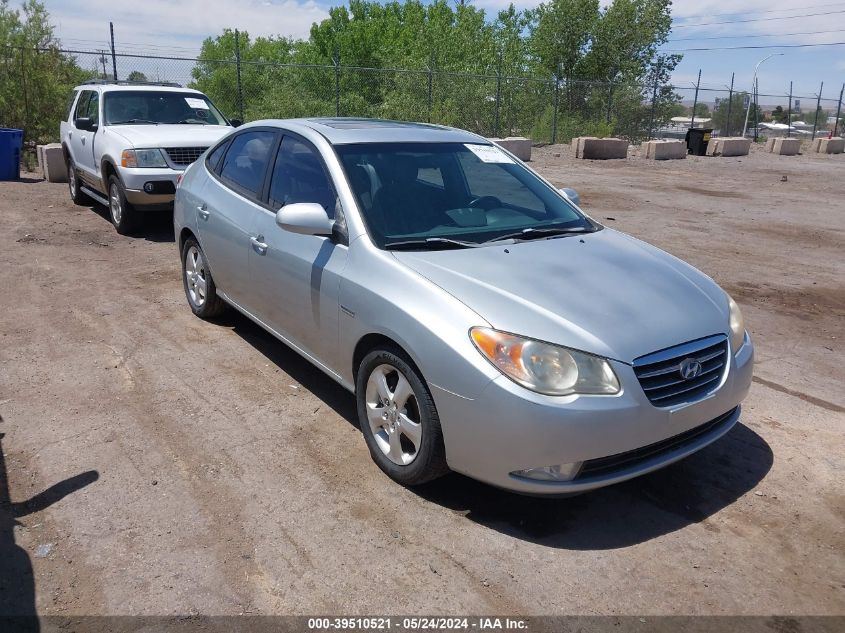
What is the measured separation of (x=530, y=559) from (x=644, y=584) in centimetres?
48

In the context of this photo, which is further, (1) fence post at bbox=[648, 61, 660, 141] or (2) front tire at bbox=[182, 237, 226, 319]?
(1) fence post at bbox=[648, 61, 660, 141]

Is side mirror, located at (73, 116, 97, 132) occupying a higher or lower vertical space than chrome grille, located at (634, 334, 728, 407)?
higher

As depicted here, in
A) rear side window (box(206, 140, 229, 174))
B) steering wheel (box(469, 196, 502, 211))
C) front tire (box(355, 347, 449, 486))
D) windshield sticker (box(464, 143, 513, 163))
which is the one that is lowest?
front tire (box(355, 347, 449, 486))

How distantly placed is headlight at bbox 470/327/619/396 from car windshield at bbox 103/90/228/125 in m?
8.27

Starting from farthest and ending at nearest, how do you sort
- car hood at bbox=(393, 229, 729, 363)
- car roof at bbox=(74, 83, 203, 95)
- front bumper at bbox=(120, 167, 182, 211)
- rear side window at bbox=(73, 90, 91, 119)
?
rear side window at bbox=(73, 90, 91, 119) < car roof at bbox=(74, 83, 203, 95) < front bumper at bbox=(120, 167, 182, 211) < car hood at bbox=(393, 229, 729, 363)

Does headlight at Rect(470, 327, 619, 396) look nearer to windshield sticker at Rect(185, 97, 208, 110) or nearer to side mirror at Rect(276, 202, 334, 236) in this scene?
side mirror at Rect(276, 202, 334, 236)

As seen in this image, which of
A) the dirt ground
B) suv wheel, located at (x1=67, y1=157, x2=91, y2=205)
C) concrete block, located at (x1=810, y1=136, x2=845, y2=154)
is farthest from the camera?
concrete block, located at (x1=810, y1=136, x2=845, y2=154)

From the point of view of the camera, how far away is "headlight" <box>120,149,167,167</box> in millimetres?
8742

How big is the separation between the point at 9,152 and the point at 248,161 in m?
10.8

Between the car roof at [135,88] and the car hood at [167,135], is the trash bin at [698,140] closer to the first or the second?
the car roof at [135,88]

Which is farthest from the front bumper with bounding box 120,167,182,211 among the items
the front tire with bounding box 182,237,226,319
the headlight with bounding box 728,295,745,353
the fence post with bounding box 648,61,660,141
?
the fence post with bounding box 648,61,660,141

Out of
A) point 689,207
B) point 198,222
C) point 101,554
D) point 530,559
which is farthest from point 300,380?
point 689,207

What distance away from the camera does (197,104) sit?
10289 mm

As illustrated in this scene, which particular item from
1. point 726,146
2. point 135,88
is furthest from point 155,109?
point 726,146
